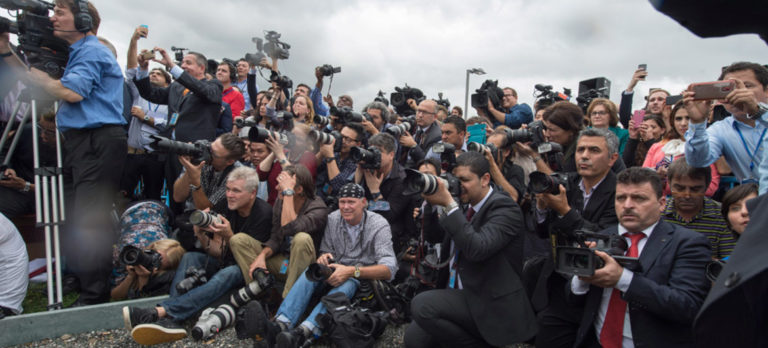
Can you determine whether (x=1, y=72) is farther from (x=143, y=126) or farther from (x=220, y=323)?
(x=220, y=323)

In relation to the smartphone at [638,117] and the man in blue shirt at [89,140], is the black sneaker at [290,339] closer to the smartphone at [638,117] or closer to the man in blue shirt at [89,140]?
the man in blue shirt at [89,140]

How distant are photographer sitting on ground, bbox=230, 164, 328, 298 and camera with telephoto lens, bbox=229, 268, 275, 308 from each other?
0.31 ft

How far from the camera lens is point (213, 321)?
3.50m

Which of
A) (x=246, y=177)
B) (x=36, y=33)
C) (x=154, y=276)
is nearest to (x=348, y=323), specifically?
(x=246, y=177)

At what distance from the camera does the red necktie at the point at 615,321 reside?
2.34 metres

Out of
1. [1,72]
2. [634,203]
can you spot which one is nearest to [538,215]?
[634,203]

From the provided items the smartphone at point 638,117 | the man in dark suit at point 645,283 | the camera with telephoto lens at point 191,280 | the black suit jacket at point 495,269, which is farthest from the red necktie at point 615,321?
the camera with telephoto lens at point 191,280

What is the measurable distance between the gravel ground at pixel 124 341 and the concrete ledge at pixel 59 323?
44mm

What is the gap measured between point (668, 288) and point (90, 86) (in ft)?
13.3

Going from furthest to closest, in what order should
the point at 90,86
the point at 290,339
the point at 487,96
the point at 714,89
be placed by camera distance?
the point at 487,96
the point at 90,86
the point at 290,339
the point at 714,89

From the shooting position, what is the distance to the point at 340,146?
5.09 metres

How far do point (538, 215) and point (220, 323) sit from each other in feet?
8.18

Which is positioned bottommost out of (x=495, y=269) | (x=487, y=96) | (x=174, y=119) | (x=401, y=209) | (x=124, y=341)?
(x=124, y=341)

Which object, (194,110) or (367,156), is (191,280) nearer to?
(367,156)
